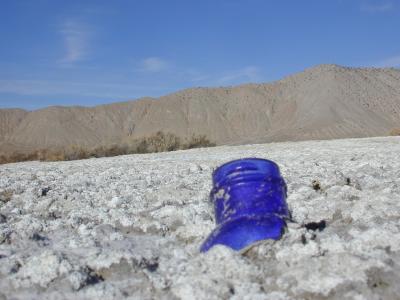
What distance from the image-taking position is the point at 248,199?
146 inches

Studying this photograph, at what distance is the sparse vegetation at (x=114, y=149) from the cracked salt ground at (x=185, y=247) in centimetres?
1513

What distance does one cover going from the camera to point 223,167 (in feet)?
12.6

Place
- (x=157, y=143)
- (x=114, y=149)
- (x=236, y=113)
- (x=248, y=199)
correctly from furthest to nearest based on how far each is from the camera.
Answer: (x=236, y=113), (x=157, y=143), (x=114, y=149), (x=248, y=199)

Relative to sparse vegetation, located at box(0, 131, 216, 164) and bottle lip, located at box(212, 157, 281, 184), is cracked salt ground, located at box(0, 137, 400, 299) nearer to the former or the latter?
bottle lip, located at box(212, 157, 281, 184)

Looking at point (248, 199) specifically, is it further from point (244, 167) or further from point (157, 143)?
point (157, 143)

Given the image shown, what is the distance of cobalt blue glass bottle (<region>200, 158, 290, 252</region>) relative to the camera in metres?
3.47

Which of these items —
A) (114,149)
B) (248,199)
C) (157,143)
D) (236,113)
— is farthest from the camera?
(236,113)

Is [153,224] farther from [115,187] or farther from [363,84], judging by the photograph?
[363,84]

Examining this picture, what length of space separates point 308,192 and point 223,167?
1.90 m

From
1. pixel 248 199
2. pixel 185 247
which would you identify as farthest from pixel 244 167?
Result: pixel 185 247

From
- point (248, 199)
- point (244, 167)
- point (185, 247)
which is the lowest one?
point (185, 247)

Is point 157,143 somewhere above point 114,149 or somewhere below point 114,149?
above

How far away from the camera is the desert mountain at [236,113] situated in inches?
2472

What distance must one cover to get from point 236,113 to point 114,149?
5044cm
